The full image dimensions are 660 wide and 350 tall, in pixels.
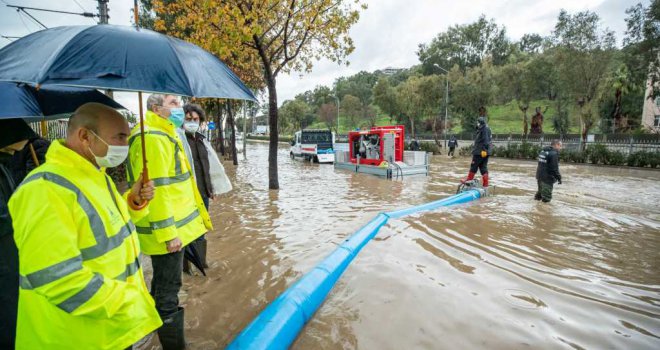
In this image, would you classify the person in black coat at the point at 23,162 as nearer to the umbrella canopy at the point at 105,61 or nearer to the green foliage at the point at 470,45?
the umbrella canopy at the point at 105,61

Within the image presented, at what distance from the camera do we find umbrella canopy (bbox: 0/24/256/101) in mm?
1943

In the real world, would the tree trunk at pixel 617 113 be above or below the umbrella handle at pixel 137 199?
above

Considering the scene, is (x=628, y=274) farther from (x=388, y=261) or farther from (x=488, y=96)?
(x=488, y=96)

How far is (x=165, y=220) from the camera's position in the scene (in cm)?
255

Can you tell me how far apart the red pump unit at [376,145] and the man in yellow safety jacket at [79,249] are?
1270cm

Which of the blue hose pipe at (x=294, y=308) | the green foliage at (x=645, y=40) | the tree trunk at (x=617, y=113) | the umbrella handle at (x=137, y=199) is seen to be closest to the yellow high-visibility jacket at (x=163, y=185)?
the umbrella handle at (x=137, y=199)

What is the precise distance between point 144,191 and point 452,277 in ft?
11.2

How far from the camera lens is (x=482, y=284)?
3.95m

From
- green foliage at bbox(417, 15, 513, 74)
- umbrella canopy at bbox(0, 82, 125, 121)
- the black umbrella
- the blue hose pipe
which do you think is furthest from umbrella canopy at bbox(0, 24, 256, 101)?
green foliage at bbox(417, 15, 513, 74)

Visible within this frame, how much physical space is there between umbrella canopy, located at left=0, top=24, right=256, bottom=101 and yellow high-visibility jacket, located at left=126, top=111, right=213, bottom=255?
60 centimetres

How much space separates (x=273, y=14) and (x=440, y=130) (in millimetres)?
41996

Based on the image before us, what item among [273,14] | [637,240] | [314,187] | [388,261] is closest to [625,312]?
[388,261]

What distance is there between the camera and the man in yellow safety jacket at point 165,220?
8.36 feet

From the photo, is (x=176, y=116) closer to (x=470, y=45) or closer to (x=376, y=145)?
(x=376, y=145)
